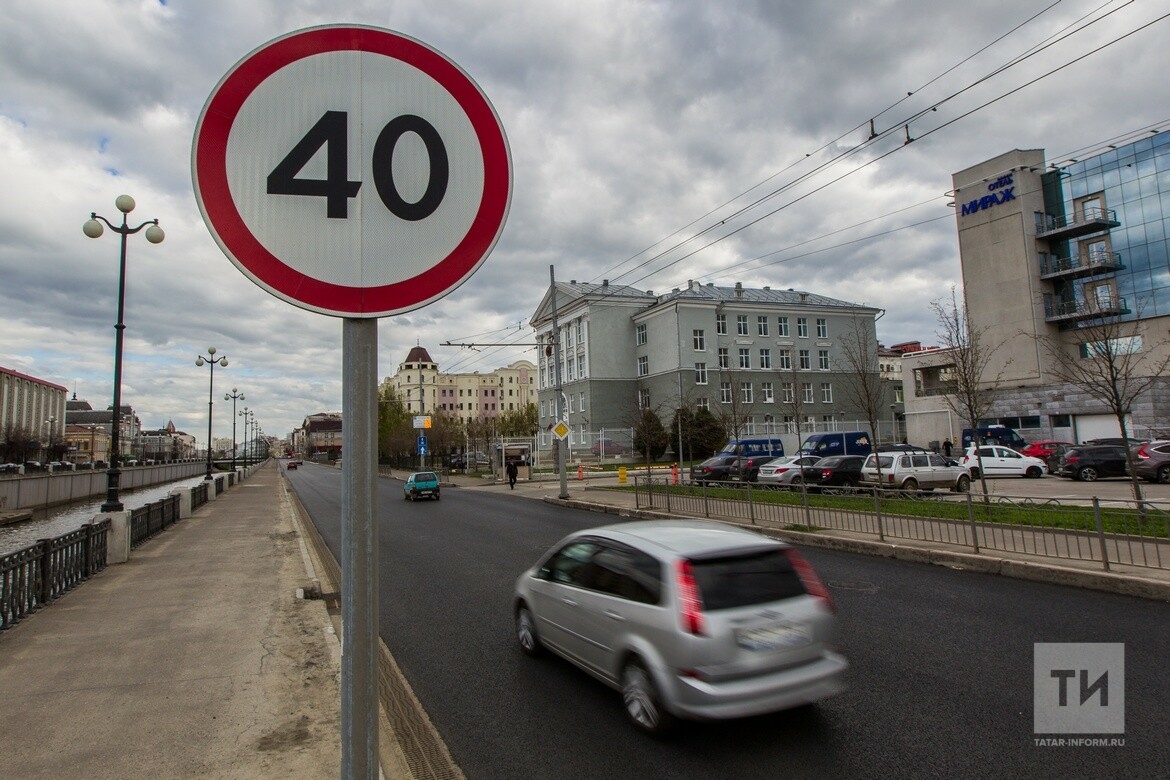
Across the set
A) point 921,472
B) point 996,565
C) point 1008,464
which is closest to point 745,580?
point 996,565

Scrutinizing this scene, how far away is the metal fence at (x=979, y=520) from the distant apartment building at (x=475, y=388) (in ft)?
428

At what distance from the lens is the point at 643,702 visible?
16.8ft

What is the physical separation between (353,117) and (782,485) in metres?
27.4

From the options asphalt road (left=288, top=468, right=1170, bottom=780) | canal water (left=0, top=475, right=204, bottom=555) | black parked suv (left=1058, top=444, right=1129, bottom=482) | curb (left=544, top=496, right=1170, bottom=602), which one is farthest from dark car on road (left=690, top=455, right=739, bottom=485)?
canal water (left=0, top=475, right=204, bottom=555)

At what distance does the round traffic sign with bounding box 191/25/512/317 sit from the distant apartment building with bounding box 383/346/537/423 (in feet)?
482

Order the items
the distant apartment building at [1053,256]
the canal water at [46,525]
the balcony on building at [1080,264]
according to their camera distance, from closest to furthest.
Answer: the canal water at [46,525], the distant apartment building at [1053,256], the balcony on building at [1080,264]

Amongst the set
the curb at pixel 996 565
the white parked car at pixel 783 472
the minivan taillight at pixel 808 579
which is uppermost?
the minivan taillight at pixel 808 579

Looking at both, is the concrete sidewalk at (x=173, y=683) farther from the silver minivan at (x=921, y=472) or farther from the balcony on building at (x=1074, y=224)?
the balcony on building at (x=1074, y=224)

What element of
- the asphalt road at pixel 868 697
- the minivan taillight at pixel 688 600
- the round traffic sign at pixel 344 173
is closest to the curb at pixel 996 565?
the asphalt road at pixel 868 697

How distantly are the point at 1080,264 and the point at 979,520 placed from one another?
4863 centimetres

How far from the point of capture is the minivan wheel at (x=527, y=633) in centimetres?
700

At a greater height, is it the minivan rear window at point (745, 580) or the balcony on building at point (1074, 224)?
the balcony on building at point (1074, 224)

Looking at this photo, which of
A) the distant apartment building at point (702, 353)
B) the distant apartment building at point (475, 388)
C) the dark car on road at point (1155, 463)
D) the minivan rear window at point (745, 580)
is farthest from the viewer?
the distant apartment building at point (475, 388)

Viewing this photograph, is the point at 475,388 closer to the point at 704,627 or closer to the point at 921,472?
the point at 921,472
